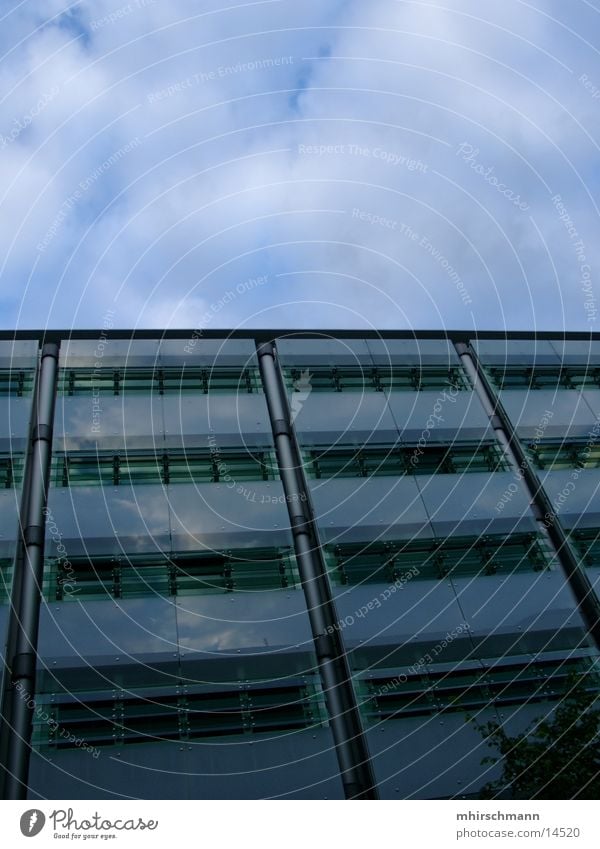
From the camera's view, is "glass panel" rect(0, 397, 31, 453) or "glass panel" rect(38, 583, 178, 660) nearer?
"glass panel" rect(38, 583, 178, 660)

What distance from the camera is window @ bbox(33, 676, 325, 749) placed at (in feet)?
51.1

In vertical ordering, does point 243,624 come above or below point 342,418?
below

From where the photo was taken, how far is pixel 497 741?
15078mm

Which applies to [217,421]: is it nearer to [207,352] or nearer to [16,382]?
[207,352]

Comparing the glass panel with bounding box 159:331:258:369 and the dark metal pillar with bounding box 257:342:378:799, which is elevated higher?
the glass panel with bounding box 159:331:258:369

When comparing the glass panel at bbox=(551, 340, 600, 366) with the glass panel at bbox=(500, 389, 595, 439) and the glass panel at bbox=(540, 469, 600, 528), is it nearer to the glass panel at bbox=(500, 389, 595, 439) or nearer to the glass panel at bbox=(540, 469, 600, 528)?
the glass panel at bbox=(500, 389, 595, 439)

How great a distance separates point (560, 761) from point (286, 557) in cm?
790

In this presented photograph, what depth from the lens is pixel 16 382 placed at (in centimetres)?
2161

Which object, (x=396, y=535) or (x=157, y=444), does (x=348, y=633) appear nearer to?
(x=396, y=535)

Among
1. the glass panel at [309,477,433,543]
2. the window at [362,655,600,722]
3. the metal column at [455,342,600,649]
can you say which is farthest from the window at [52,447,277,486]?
the metal column at [455,342,600,649]

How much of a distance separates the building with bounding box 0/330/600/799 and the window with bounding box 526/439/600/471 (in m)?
0.08

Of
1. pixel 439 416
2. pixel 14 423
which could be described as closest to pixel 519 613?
pixel 439 416

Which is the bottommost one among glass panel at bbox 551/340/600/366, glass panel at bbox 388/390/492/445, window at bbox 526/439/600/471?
window at bbox 526/439/600/471

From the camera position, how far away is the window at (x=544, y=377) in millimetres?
24750
